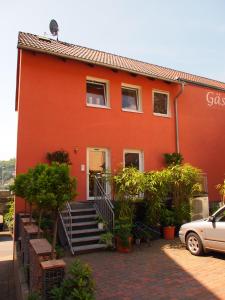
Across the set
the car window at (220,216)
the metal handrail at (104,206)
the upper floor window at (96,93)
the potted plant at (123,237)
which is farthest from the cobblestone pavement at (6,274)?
the upper floor window at (96,93)

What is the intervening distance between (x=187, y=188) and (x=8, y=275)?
680cm

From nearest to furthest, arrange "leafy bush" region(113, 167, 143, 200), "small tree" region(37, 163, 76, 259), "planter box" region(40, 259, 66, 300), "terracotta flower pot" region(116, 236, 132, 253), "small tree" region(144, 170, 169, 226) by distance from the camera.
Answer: "planter box" region(40, 259, 66, 300) < "small tree" region(37, 163, 76, 259) < "terracotta flower pot" region(116, 236, 132, 253) < "leafy bush" region(113, 167, 143, 200) < "small tree" region(144, 170, 169, 226)

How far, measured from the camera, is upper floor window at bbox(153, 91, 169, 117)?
14.3 metres

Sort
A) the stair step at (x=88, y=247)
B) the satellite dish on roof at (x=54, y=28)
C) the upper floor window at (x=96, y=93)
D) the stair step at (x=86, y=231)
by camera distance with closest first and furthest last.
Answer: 1. the stair step at (x=88, y=247)
2. the stair step at (x=86, y=231)
3. the upper floor window at (x=96, y=93)
4. the satellite dish on roof at (x=54, y=28)

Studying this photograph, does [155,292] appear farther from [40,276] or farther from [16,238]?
[16,238]

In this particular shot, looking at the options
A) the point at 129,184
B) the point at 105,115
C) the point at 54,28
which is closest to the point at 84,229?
the point at 129,184

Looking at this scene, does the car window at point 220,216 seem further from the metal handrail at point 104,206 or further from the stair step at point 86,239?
the stair step at point 86,239

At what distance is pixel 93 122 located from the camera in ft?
40.3

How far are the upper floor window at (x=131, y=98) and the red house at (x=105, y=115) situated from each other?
5 centimetres

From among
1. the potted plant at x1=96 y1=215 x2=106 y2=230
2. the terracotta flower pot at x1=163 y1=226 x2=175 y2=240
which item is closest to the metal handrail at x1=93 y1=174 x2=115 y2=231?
the potted plant at x1=96 y1=215 x2=106 y2=230

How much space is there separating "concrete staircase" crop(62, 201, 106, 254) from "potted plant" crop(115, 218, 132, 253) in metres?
0.48

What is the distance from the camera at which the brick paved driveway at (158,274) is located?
5547mm

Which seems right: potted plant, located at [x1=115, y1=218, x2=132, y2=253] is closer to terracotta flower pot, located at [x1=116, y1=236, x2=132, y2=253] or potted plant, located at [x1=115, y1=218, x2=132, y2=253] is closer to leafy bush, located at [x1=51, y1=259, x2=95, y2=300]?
terracotta flower pot, located at [x1=116, y1=236, x2=132, y2=253]

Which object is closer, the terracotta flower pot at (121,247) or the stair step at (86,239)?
the terracotta flower pot at (121,247)
